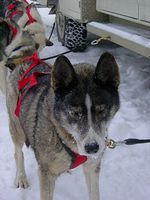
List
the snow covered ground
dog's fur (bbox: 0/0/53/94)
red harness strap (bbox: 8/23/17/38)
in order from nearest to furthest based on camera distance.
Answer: the snow covered ground, red harness strap (bbox: 8/23/17/38), dog's fur (bbox: 0/0/53/94)

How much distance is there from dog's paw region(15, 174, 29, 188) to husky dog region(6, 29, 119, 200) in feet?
1.92

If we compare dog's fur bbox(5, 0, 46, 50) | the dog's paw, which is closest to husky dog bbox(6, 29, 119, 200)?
the dog's paw

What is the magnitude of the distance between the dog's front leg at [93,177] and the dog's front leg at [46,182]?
1.03 ft

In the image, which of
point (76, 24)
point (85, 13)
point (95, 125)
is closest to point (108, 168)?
point (95, 125)

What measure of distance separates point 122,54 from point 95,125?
17.2ft

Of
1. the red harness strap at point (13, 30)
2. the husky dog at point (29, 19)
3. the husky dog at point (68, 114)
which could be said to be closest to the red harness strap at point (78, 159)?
the husky dog at point (68, 114)

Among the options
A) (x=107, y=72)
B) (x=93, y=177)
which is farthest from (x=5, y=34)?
(x=107, y=72)

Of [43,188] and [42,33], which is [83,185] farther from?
[42,33]

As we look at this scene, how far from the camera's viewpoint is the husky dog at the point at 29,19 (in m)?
6.27

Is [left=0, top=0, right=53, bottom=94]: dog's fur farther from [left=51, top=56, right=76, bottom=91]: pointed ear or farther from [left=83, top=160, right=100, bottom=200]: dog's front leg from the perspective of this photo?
[left=51, top=56, right=76, bottom=91]: pointed ear

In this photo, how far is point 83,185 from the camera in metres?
3.75

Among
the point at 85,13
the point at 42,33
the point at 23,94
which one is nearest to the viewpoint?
the point at 23,94

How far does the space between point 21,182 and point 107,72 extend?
1576 mm

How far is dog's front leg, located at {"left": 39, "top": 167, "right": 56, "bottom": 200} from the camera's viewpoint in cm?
294
